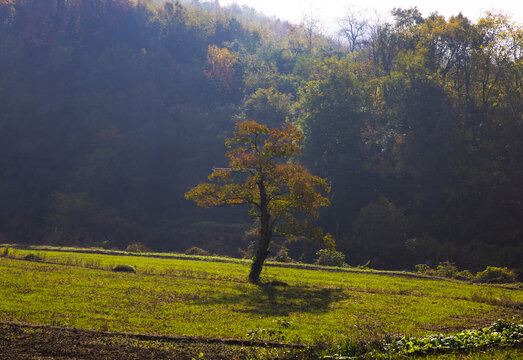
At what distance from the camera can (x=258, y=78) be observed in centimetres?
8838

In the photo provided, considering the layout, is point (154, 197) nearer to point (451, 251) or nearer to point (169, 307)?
point (451, 251)

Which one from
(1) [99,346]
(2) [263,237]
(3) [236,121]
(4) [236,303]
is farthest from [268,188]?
(3) [236,121]

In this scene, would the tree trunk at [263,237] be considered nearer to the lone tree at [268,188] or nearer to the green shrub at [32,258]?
the lone tree at [268,188]

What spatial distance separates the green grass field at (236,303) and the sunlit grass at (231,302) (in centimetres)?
4

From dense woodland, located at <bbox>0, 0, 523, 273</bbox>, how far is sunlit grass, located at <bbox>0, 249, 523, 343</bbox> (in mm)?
21737

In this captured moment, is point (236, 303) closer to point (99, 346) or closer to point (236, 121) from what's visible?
point (99, 346)

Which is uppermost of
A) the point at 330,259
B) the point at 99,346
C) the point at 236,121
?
the point at 236,121

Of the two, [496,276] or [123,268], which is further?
[496,276]

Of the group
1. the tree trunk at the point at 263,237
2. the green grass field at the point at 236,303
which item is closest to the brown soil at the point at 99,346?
the green grass field at the point at 236,303

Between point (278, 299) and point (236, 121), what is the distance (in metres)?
60.8

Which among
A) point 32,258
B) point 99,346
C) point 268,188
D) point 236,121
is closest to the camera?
point 99,346

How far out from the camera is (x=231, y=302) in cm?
1941

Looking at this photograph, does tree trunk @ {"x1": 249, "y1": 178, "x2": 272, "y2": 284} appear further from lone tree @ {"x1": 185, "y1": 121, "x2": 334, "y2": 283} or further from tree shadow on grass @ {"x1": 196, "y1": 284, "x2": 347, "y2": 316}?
tree shadow on grass @ {"x1": 196, "y1": 284, "x2": 347, "y2": 316}

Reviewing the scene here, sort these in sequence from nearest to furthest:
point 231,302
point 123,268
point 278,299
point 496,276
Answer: point 231,302, point 278,299, point 123,268, point 496,276
